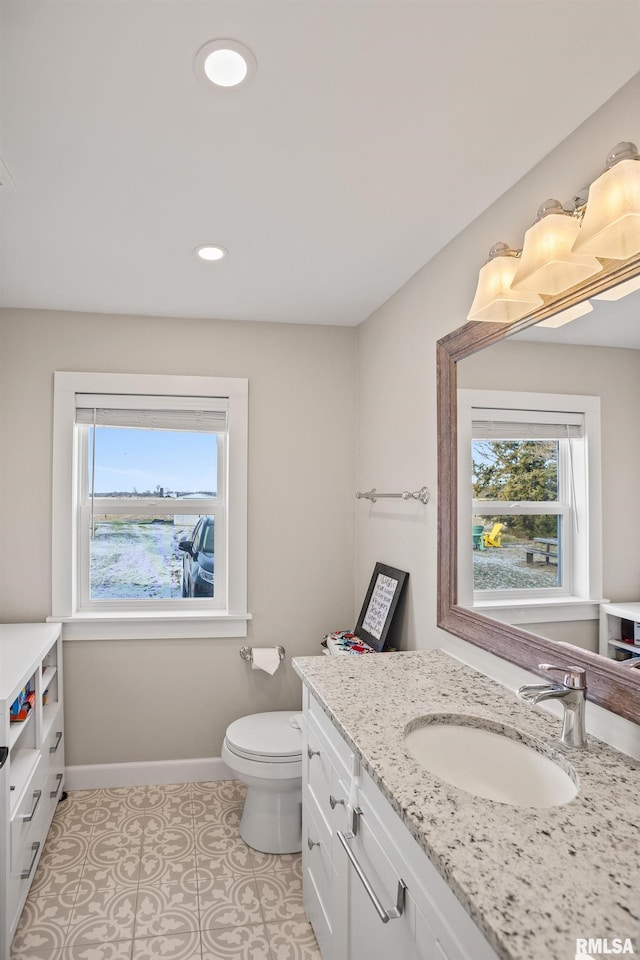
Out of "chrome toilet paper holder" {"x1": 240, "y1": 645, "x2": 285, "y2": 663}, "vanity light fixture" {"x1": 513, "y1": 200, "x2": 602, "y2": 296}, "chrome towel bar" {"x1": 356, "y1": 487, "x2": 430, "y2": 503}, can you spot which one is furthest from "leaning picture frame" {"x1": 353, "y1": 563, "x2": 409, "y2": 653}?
"vanity light fixture" {"x1": 513, "y1": 200, "x2": 602, "y2": 296}

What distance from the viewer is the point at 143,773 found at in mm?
2982

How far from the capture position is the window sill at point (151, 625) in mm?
2949

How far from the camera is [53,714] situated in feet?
8.86

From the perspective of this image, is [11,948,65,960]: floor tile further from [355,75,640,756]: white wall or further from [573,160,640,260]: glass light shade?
[573,160,640,260]: glass light shade

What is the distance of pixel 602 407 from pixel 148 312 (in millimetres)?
2304

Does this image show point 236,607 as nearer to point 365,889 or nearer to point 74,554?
point 74,554

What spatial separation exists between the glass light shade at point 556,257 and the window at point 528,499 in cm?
30

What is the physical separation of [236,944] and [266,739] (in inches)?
28.7

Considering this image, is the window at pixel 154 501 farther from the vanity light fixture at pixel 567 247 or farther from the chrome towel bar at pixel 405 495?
the vanity light fixture at pixel 567 247

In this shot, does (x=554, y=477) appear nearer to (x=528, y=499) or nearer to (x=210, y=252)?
(x=528, y=499)

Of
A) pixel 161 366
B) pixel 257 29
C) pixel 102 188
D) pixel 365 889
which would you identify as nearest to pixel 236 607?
pixel 161 366

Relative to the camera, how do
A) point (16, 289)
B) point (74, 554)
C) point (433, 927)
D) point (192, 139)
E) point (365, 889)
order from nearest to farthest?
point (433, 927)
point (365, 889)
point (192, 139)
point (16, 289)
point (74, 554)

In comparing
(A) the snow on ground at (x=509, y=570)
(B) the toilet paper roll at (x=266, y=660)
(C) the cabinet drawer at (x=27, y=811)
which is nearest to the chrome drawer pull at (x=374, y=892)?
(A) the snow on ground at (x=509, y=570)

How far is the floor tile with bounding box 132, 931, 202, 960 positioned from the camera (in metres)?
1.90
